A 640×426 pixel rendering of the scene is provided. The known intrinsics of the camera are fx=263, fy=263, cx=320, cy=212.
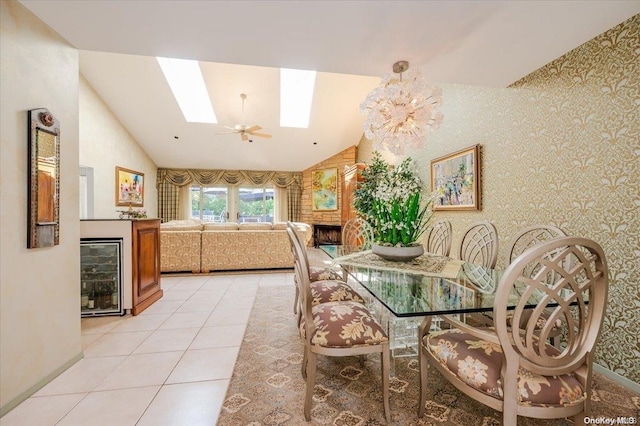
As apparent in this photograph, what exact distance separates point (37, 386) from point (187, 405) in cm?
96

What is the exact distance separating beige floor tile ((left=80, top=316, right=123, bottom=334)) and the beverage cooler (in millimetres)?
68

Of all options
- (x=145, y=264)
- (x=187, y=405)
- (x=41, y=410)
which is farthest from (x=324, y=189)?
(x=41, y=410)

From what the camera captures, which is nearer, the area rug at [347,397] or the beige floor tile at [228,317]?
the area rug at [347,397]

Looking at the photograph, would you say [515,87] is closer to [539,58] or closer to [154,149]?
[539,58]

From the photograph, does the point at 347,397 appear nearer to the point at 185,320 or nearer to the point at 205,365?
the point at 205,365

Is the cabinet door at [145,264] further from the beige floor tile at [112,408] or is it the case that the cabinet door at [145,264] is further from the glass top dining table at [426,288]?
the glass top dining table at [426,288]

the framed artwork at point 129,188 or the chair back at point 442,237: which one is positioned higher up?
the framed artwork at point 129,188

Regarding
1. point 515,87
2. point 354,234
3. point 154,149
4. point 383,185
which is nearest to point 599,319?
point 383,185

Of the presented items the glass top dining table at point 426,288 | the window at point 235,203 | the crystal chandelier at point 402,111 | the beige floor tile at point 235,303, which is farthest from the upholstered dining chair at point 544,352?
the window at point 235,203

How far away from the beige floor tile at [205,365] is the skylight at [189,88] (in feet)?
15.2

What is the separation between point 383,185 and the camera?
1979 millimetres

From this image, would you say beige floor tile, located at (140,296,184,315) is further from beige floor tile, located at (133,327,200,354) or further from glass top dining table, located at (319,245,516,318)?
glass top dining table, located at (319,245,516,318)

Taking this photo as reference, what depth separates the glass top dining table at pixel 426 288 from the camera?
116 centimetres

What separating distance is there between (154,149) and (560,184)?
8.13 m
